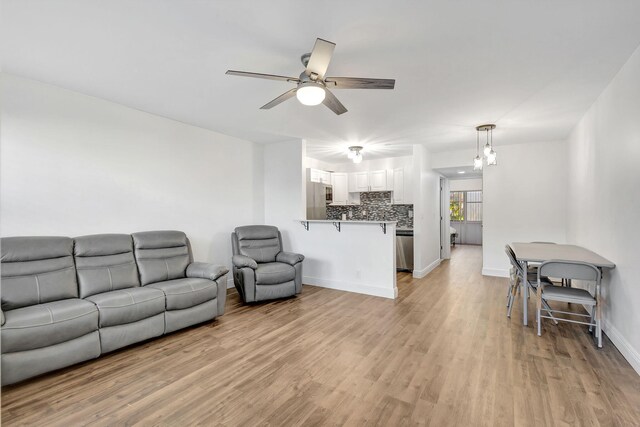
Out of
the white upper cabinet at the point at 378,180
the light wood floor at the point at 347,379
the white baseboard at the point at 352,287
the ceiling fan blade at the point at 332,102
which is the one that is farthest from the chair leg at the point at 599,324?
the white upper cabinet at the point at 378,180

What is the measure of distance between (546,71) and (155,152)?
4.42m

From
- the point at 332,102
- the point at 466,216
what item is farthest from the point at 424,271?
the point at 466,216

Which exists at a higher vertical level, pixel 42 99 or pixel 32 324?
pixel 42 99

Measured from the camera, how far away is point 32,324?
Result: 85.5 inches

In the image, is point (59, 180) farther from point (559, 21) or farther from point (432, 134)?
point (432, 134)

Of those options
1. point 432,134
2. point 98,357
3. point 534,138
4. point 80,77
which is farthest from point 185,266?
point 534,138

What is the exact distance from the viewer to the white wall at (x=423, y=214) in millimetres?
5547

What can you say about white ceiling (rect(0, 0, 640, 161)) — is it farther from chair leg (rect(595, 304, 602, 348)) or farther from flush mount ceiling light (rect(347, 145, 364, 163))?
chair leg (rect(595, 304, 602, 348))

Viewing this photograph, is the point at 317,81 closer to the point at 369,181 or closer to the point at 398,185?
the point at 398,185

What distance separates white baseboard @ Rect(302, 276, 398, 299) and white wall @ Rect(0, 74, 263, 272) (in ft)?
5.01

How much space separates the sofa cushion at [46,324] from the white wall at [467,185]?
1060 centimetres

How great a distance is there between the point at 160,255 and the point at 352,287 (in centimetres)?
277

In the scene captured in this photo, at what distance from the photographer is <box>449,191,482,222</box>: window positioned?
429 inches

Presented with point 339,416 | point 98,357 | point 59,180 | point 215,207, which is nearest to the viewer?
point 339,416
